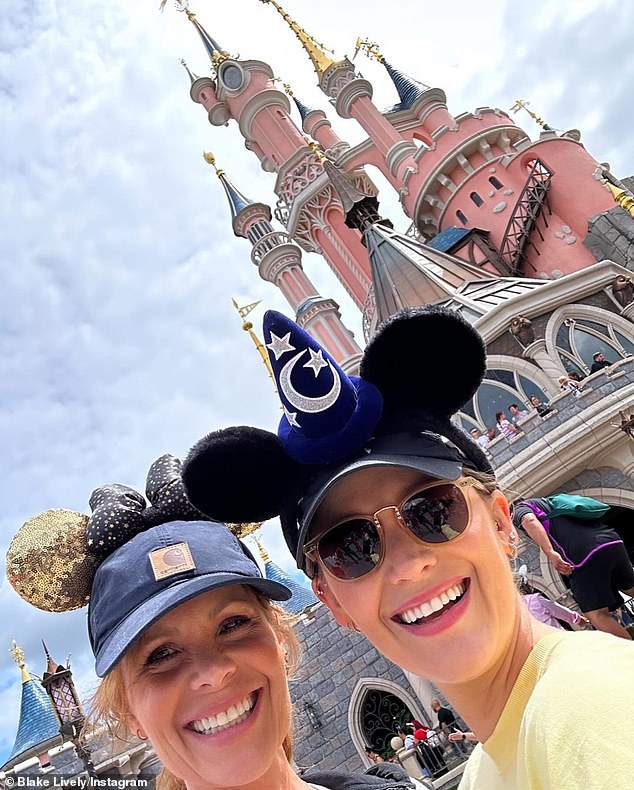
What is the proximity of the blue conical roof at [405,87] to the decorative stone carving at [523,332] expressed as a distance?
1568 centimetres

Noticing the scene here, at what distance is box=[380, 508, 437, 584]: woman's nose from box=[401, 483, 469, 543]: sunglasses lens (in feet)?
0.07

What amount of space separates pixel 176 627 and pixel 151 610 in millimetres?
112

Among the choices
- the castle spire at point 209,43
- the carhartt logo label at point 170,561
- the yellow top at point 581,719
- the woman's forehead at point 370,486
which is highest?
the castle spire at point 209,43

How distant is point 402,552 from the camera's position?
1464 mm

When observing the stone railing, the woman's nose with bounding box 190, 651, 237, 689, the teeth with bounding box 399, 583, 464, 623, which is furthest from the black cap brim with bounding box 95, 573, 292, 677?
the stone railing

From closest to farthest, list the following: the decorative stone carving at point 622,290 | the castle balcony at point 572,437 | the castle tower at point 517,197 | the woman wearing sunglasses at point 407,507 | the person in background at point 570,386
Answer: the woman wearing sunglasses at point 407,507 → the castle balcony at point 572,437 → the person in background at point 570,386 → the decorative stone carving at point 622,290 → the castle tower at point 517,197

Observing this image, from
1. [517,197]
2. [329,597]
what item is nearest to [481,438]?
[517,197]

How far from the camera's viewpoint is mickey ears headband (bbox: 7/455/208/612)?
6.41 ft

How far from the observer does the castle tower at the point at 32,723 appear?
45.9 feet

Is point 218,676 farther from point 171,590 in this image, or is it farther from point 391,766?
point 391,766

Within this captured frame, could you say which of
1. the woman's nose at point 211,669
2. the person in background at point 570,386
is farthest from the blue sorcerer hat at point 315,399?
the person in background at point 570,386

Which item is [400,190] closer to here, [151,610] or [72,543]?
[72,543]

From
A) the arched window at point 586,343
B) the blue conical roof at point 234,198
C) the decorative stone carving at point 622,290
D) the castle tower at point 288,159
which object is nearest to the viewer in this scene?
the arched window at point 586,343

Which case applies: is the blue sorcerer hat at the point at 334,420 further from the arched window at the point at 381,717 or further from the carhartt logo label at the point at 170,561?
the arched window at the point at 381,717
